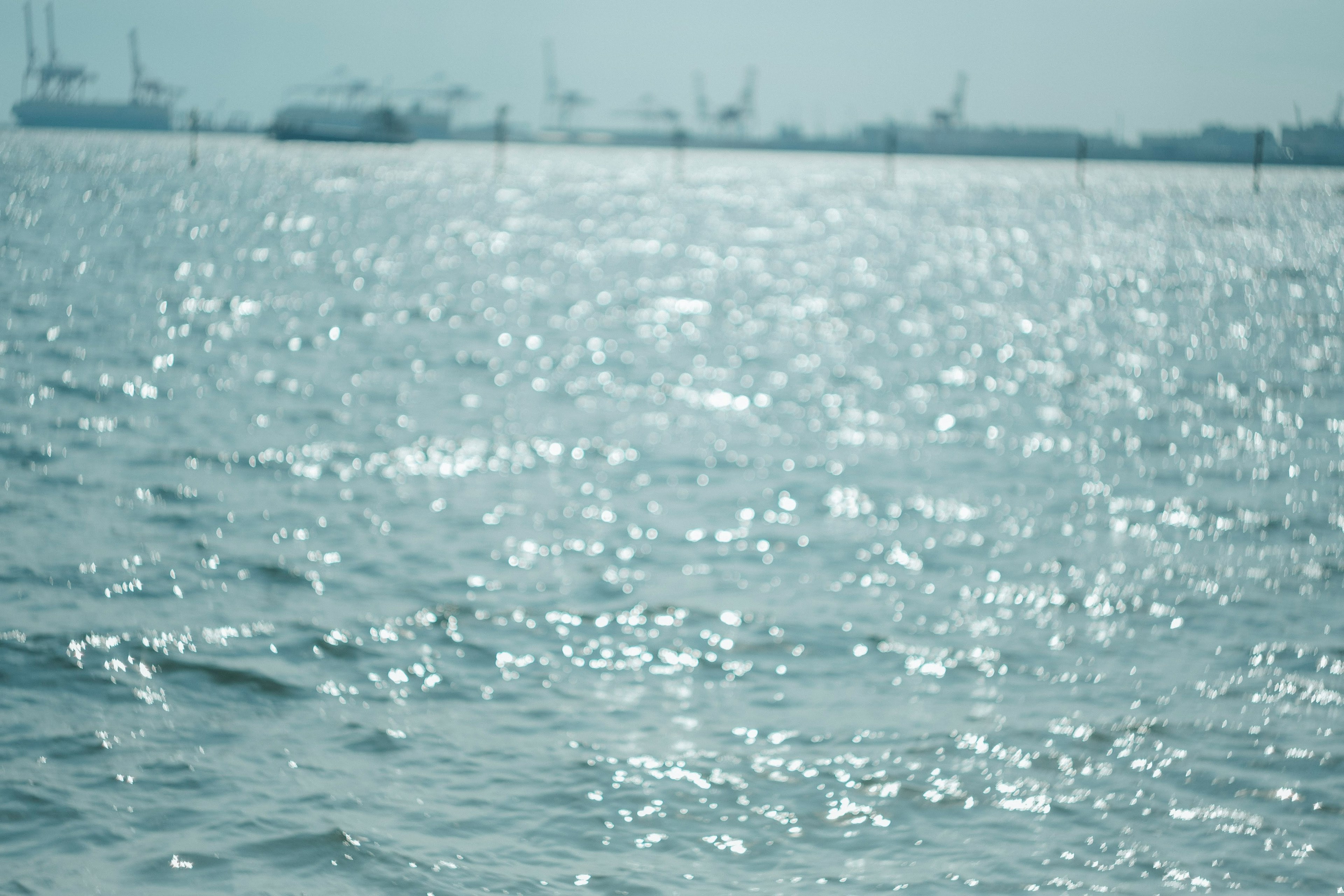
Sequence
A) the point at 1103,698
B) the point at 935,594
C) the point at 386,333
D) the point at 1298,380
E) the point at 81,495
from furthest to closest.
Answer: the point at 386,333 < the point at 1298,380 < the point at 81,495 < the point at 935,594 < the point at 1103,698

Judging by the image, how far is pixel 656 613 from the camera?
37.7 feet

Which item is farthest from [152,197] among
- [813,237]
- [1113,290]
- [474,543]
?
[474,543]

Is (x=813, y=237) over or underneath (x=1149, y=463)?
over

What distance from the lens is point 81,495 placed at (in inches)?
571

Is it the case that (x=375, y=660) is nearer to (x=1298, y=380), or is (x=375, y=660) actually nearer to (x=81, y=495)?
(x=81, y=495)

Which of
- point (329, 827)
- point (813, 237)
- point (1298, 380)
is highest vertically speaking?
point (813, 237)

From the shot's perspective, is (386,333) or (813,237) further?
(813,237)

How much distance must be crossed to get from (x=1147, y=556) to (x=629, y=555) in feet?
15.6

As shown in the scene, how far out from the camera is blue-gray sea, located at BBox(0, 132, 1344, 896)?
7488mm

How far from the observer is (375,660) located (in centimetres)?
1009

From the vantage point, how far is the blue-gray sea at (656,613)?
24.6 ft

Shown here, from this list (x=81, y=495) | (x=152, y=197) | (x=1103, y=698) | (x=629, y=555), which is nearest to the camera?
(x=1103, y=698)

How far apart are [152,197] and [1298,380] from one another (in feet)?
227

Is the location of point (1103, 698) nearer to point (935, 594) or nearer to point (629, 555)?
point (935, 594)
